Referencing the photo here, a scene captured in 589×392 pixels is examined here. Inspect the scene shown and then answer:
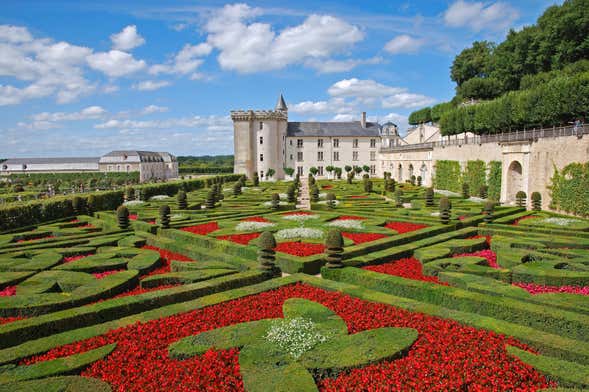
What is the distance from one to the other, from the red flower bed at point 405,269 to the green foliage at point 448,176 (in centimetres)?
2703

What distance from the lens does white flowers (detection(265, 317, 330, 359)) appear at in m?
6.16

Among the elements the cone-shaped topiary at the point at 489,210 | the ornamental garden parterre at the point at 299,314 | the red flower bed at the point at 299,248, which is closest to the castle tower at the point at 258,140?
the cone-shaped topiary at the point at 489,210

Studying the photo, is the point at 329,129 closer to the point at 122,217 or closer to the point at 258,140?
the point at 258,140

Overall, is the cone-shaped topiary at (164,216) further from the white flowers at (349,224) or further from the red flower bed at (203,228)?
the white flowers at (349,224)

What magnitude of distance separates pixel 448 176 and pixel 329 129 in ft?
101

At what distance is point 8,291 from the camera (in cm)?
925

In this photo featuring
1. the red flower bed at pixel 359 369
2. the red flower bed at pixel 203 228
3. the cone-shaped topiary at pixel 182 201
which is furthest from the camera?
the cone-shaped topiary at pixel 182 201

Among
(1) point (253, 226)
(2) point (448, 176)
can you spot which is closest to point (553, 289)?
(1) point (253, 226)

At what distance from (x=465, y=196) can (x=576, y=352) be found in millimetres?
22617

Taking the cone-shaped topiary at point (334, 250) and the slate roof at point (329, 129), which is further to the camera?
the slate roof at point (329, 129)

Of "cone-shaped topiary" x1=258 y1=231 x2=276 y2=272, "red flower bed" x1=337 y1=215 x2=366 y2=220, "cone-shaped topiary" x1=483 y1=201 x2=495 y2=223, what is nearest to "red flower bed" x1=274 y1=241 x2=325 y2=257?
"cone-shaped topiary" x1=258 y1=231 x2=276 y2=272

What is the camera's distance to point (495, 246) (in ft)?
41.4

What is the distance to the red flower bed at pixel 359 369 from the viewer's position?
5324mm

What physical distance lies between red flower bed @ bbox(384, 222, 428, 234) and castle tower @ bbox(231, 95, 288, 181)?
145 feet
